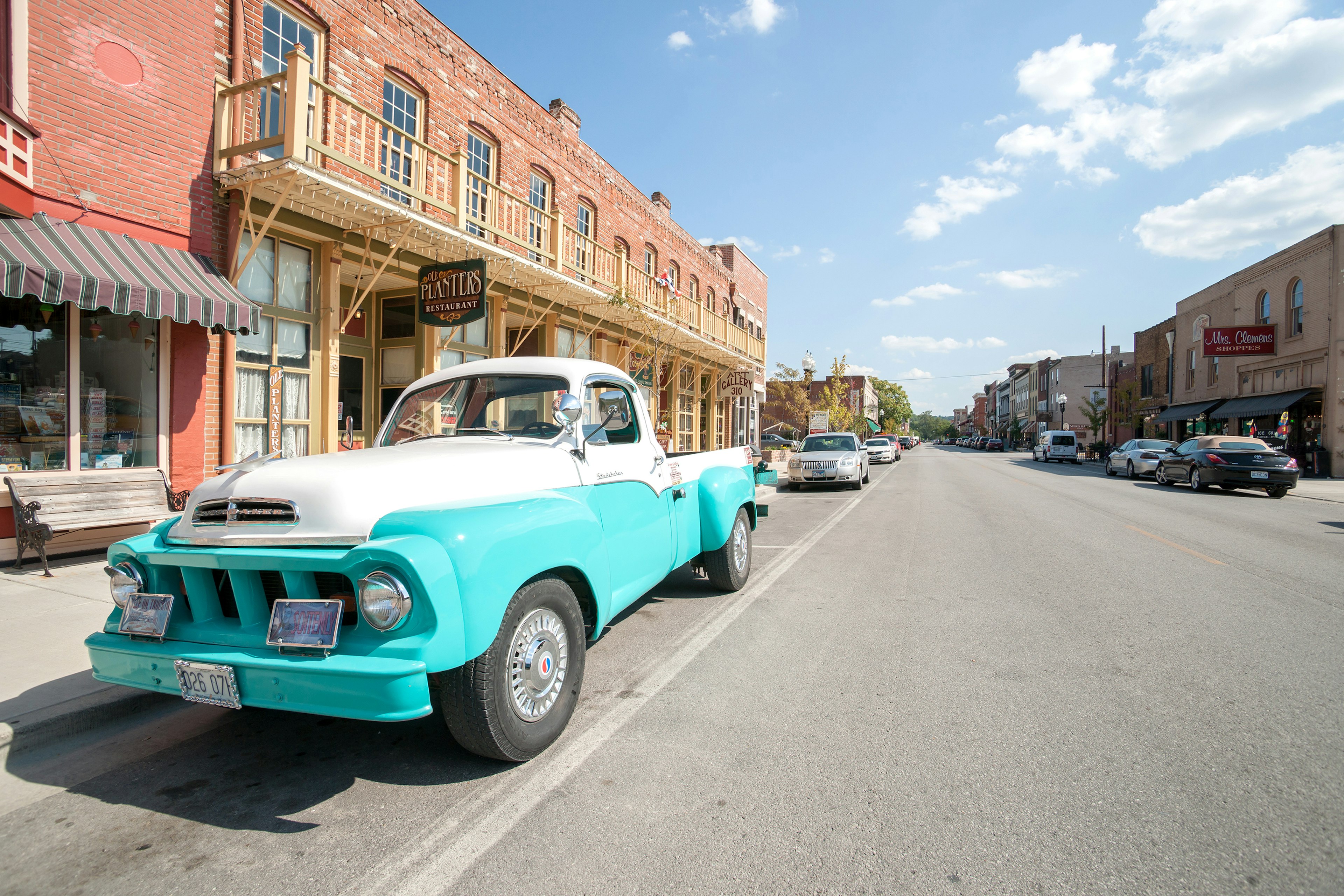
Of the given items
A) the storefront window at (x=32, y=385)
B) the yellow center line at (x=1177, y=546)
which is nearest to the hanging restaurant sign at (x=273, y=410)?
the storefront window at (x=32, y=385)

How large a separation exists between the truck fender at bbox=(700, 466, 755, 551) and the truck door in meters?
0.81

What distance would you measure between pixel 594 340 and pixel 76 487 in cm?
1155

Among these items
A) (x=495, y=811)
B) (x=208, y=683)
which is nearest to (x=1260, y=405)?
(x=495, y=811)

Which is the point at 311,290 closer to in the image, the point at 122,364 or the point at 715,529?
the point at 122,364

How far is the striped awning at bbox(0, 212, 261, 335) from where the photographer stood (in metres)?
5.88

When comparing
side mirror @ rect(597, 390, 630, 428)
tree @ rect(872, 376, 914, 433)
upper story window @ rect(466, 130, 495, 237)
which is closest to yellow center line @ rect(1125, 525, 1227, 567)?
side mirror @ rect(597, 390, 630, 428)

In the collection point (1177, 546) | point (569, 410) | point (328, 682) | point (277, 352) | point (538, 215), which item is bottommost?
point (1177, 546)

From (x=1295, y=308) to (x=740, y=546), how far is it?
110 feet

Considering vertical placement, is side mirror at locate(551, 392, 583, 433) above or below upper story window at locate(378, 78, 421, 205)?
below

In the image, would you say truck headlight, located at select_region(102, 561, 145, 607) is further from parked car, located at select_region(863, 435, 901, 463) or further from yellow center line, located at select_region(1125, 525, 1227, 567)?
parked car, located at select_region(863, 435, 901, 463)

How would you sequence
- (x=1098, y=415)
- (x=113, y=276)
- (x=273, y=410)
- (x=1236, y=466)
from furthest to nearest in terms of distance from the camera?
(x=1098, y=415) → (x=1236, y=466) → (x=273, y=410) → (x=113, y=276)

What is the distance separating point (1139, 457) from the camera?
2411 cm

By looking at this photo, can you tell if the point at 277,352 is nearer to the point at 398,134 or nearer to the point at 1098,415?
the point at 398,134

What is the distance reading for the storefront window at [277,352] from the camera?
8.57m
